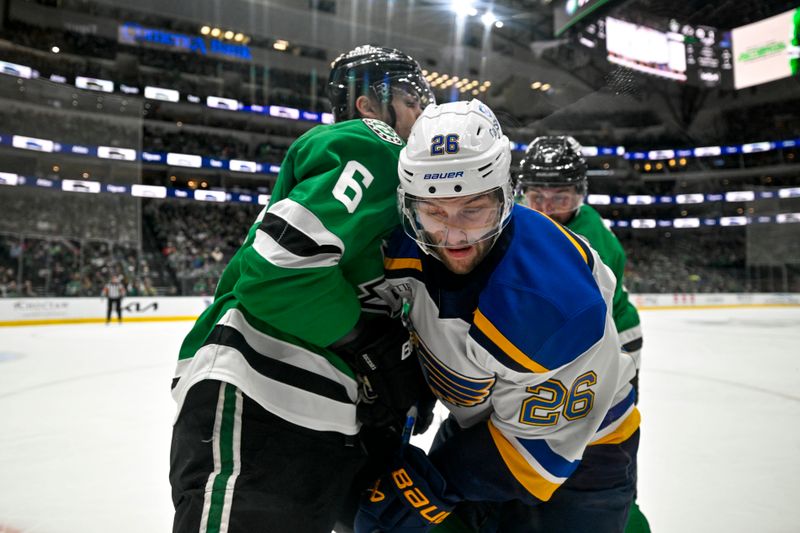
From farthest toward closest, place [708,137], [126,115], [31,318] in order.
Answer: [708,137], [126,115], [31,318]

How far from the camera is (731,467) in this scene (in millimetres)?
2854

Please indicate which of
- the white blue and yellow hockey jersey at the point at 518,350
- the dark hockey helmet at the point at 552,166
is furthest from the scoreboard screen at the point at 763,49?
the white blue and yellow hockey jersey at the point at 518,350

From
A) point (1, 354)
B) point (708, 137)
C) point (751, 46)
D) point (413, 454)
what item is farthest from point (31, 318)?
point (708, 137)

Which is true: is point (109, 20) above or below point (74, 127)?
above

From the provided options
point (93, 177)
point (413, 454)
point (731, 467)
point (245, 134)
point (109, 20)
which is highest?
point (109, 20)

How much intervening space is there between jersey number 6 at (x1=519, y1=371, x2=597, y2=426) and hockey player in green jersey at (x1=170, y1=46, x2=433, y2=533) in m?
0.29

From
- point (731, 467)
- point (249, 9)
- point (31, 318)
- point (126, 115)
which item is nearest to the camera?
point (731, 467)

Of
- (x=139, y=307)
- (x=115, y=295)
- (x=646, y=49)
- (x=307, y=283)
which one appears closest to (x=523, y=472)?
(x=307, y=283)

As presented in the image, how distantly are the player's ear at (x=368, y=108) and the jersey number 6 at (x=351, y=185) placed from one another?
1.25 ft

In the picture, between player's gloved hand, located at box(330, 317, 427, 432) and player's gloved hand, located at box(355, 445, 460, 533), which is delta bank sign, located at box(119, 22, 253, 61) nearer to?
player's gloved hand, located at box(330, 317, 427, 432)

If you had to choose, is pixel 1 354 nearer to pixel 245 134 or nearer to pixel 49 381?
pixel 49 381

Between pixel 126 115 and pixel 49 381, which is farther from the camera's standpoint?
pixel 126 115

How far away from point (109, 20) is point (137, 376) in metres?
17.6

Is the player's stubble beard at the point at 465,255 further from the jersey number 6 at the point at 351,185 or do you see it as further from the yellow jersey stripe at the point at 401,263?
the jersey number 6 at the point at 351,185
